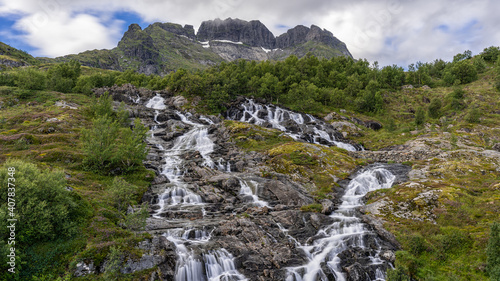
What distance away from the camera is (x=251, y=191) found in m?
39.2

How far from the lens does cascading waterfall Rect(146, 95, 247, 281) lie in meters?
20.8

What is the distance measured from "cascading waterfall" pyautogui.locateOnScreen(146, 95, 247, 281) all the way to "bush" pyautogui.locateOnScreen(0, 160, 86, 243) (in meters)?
9.66

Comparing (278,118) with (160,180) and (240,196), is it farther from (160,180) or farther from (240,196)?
(160,180)

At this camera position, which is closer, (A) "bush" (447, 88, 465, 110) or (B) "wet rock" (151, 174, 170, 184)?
(B) "wet rock" (151, 174, 170, 184)

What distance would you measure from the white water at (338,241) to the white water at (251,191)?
34.6 feet

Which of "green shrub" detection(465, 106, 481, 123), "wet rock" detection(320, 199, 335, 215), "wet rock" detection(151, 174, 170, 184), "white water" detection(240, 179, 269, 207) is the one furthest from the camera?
"green shrub" detection(465, 106, 481, 123)

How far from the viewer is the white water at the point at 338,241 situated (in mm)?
21734

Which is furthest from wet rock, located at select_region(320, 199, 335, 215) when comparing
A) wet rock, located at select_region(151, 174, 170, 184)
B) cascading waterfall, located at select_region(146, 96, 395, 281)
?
wet rock, located at select_region(151, 174, 170, 184)

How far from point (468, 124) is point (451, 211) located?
2376 inches

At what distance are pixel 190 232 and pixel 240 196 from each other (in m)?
13.5

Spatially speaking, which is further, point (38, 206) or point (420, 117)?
point (420, 117)

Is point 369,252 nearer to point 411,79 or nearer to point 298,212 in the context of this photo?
point 298,212

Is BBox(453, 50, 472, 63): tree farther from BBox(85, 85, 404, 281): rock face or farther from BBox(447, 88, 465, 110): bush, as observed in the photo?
BBox(85, 85, 404, 281): rock face

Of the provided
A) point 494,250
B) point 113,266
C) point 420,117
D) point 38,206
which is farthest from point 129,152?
point 420,117
